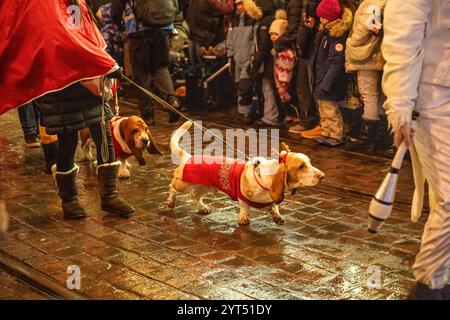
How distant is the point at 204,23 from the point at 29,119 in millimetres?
3838

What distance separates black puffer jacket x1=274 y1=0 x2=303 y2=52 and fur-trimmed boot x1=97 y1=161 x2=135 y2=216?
4.08m

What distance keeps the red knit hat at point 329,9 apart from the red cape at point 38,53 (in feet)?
13.3

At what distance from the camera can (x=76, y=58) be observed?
6.11 m

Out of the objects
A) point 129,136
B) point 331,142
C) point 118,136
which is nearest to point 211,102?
point 331,142

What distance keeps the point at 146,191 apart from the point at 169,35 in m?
4.45

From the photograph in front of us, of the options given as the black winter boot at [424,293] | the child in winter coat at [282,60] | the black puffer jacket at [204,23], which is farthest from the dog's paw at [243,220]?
the black puffer jacket at [204,23]

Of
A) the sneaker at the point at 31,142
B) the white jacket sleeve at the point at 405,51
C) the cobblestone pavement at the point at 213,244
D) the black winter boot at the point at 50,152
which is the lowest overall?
the cobblestone pavement at the point at 213,244

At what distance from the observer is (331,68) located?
9461mm

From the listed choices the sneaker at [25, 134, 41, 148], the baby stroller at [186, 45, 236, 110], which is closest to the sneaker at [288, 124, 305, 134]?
the baby stroller at [186, 45, 236, 110]

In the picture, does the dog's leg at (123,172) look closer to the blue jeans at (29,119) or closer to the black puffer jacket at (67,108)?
the black puffer jacket at (67,108)

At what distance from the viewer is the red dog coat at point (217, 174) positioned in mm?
Answer: 6457

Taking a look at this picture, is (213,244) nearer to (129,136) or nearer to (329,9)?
(129,136)
